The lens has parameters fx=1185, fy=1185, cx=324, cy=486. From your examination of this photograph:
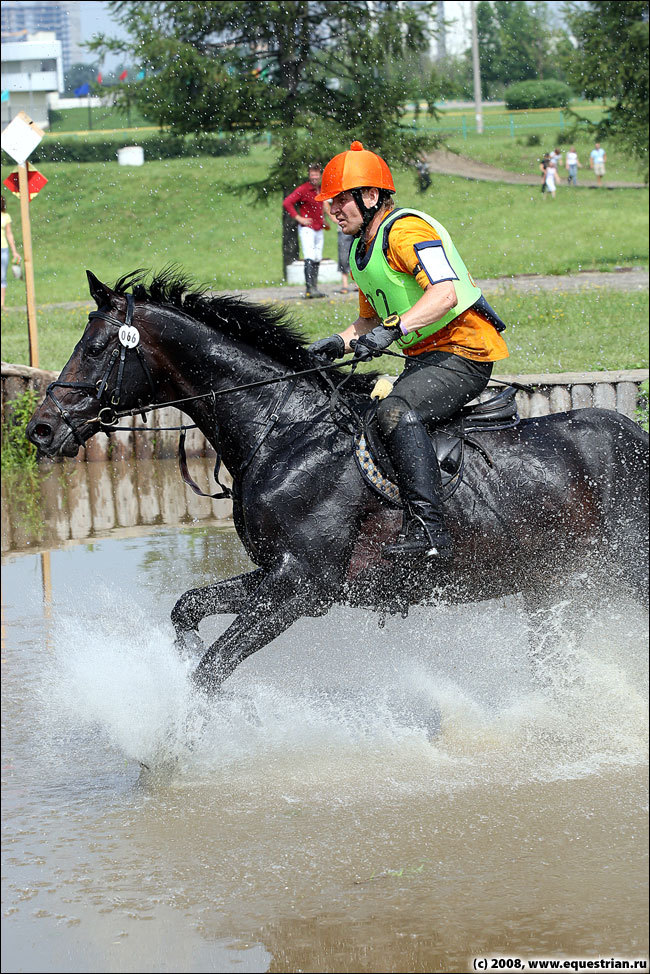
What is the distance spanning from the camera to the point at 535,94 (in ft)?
145

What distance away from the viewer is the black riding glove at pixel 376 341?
504 cm

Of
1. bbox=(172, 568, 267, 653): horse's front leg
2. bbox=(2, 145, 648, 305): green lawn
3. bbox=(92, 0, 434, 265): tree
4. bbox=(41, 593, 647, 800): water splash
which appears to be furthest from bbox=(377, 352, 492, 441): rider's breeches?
bbox=(2, 145, 648, 305): green lawn

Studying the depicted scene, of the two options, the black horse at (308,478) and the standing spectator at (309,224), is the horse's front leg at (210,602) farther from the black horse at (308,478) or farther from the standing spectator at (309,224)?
the standing spectator at (309,224)

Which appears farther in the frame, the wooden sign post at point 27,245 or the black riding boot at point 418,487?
the wooden sign post at point 27,245

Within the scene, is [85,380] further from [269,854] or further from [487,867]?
[487,867]

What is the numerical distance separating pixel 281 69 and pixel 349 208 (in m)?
17.8

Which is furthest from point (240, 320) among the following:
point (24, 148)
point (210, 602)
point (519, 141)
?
point (519, 141)

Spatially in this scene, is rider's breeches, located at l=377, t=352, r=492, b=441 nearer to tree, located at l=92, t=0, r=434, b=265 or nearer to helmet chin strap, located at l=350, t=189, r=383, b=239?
helmet chin strap, located at l=350, t=189, r=383, b=239

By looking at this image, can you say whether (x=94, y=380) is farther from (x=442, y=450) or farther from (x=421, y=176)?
(x=421, y=176)

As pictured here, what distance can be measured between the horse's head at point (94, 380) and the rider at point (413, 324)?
845mm

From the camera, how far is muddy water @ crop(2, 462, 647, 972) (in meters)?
4.10

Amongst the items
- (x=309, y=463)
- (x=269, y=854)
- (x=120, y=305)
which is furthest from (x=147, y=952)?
(x=120, y=305)

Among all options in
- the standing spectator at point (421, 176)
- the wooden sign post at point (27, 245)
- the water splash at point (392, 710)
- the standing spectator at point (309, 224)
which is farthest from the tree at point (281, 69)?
the water splash at point (392, 710)

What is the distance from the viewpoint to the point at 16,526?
33.0ft
